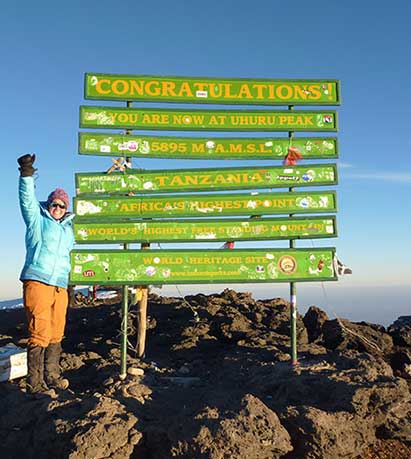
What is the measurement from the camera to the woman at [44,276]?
591 cm

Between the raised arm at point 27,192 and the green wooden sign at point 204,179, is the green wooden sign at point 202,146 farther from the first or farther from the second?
the raised arm at point 27,192

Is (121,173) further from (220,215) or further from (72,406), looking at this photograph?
(72,406)

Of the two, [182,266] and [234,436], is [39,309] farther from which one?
[234,436]

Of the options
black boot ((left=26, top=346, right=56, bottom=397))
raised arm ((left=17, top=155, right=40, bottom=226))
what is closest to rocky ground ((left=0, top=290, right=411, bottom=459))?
black boot ((left=26, top=346, right=56, bottom=397))

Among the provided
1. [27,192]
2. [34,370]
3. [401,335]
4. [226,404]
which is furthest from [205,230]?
[401,335]

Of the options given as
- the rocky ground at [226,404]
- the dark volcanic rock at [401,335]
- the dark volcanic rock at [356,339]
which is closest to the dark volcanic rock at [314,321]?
the dark volcanic rock at [356,339]

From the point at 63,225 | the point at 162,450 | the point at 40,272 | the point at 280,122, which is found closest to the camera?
the point at 162,450

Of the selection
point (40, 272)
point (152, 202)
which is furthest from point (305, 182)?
point (40, 272)

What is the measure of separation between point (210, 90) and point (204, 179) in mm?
1372

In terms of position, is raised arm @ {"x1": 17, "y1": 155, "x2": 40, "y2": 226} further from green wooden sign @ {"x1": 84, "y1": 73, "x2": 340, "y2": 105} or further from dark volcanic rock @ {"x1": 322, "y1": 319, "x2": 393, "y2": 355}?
dark volcanic rock @ {"x1": 322, "y1": 319, "x2": 393, "y2": 355}

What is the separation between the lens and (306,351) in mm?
7617

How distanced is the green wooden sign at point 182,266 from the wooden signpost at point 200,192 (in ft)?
0.05

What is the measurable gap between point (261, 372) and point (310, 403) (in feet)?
4.77

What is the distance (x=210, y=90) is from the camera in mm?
7434
